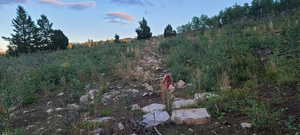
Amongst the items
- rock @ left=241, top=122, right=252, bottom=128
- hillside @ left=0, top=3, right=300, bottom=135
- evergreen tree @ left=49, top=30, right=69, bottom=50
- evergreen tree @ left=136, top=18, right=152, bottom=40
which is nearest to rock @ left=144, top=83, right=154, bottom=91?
hillside @ left=0, top=3, right=300, bottom=135

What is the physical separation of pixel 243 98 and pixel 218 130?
3.04 ft

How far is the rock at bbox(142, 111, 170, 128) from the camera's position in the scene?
2.39 meters

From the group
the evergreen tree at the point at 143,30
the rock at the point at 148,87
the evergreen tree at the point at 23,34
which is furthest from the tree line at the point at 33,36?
the rock at the point at 148,87

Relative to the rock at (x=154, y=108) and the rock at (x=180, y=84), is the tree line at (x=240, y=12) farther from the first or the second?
the rock at (x=154, y=108)

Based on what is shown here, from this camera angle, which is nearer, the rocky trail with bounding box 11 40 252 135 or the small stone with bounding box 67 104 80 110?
the rocky trail with bounding box 11 40 252 135

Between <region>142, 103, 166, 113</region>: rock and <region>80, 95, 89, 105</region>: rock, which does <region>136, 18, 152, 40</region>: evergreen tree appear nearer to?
<region>80, 95, 89, 105</region>: rock

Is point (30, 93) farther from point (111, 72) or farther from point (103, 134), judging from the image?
point (103, 134)

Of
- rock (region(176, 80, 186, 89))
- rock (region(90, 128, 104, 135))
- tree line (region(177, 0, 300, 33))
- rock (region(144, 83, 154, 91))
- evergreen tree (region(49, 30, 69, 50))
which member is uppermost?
tree line (region(177, 0, 300, 33))

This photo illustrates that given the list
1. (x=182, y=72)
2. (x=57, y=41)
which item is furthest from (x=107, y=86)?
(x=57, y=41)

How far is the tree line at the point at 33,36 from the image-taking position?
78.0 ft

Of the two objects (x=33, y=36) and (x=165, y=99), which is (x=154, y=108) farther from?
(x=33, y=36)

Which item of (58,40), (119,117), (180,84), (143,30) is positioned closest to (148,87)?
(180,84)

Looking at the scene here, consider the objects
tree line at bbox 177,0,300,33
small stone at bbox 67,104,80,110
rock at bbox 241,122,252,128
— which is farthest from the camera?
tree line at bbox 177,0,300,33

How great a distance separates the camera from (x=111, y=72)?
19.5 ft
